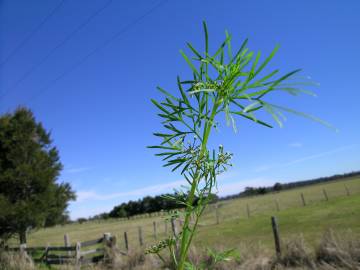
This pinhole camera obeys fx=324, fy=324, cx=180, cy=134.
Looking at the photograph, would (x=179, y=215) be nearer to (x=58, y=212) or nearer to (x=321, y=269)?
(x=321, y=269)

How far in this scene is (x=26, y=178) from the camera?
1903 centimetres

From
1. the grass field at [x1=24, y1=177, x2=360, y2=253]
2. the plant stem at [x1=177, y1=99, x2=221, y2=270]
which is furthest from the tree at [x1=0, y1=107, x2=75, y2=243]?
the plant stem at [x1=177, y1=99, x2=221, y2=270]

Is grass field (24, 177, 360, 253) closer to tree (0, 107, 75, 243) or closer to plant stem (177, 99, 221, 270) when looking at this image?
plant stem (177, 99, 221, 270)

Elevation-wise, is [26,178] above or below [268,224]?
above

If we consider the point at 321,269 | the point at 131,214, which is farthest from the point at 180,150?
the point at 131,214

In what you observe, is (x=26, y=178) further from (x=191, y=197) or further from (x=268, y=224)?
(x=191, y=197)

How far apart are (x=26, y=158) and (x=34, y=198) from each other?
255 cm

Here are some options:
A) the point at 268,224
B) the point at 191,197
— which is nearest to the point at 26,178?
the point at 268,224

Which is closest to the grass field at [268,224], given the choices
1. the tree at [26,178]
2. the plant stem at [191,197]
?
the plant stem at [191,197]

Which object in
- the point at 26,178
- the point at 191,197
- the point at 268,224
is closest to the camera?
the point at 191,197

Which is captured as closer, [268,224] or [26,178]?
[26,178]

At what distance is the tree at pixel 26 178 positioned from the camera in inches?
727

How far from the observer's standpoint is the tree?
1847cm

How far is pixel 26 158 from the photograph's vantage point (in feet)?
65.6
